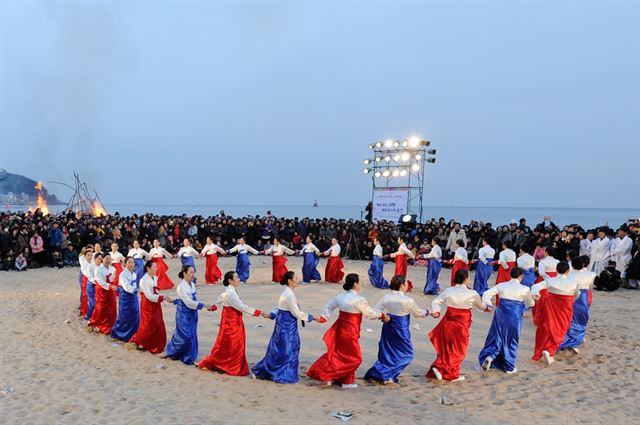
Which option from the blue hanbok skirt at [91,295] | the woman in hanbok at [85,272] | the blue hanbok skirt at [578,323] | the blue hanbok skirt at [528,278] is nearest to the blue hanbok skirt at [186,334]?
the woman in hanbok at [85,272]

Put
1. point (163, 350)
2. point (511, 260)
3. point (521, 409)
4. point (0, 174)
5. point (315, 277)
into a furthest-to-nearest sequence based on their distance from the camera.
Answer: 1. point (0, 174)
2. point (315, 277)
3. point (511, 260)
4. point (163, 350)
5. point (521, 409)

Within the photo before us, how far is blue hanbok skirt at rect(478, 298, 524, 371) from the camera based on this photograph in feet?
23.2

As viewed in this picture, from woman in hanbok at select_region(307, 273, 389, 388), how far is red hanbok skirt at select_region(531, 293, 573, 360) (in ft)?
9.55

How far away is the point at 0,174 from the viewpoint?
146 ft

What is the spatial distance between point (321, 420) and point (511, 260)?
6837 mm

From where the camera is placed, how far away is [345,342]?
6570mm

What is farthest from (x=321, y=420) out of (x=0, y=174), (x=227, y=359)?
(x=0, y=174)

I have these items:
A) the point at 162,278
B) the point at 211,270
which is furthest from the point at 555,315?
the point at 162,278

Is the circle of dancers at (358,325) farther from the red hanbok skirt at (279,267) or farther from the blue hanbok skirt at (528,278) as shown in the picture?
the red hanbok skirt at (279,267)

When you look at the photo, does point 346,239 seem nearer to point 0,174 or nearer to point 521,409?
point 521,409

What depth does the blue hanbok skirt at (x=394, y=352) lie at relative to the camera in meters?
6.66

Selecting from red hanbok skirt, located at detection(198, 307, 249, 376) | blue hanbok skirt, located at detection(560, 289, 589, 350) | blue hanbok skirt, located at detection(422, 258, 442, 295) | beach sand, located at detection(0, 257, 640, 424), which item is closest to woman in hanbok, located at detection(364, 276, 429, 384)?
beach sand, located at detection(0, 257, 640, 424)

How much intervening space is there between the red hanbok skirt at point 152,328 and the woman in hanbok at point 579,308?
6.62 metres

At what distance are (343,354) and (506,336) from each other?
97.6 inches
